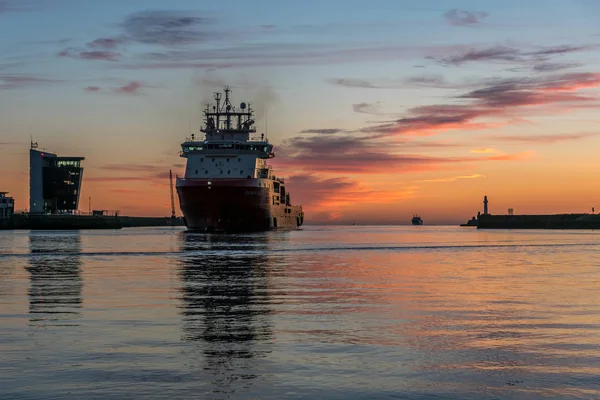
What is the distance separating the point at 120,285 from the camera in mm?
28328

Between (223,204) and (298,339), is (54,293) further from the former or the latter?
(223,204)

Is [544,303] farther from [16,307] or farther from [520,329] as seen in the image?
[16,307]

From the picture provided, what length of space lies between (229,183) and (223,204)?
3.28 meters

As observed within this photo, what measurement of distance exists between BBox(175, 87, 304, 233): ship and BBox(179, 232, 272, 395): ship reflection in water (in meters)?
71.9

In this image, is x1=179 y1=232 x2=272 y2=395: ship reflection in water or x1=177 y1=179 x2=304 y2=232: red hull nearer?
x1=179 y1=232 x2=272 y2=395: ship reflection in water

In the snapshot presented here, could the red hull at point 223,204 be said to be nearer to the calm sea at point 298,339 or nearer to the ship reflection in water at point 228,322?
the ship reflection in water at point 228,322

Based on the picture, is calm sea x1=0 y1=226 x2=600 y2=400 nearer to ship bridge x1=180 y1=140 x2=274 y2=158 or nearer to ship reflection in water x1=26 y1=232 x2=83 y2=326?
ship reflection in water x1=26 y1=232 x2=83 y2=326

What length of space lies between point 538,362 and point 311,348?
412 cm

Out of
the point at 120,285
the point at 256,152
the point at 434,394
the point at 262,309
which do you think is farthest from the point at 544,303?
the point at 256,152

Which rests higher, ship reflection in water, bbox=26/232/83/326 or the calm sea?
ship reflection in water, bbox=26/232/83/326

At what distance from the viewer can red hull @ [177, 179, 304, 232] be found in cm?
10688

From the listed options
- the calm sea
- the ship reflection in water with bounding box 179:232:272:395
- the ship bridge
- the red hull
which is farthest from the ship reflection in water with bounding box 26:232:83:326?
the ship bridge

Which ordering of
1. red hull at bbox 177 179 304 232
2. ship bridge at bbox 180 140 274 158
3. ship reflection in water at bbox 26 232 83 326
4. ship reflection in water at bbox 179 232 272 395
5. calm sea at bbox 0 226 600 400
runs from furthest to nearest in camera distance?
ship bridge at bbox 180 140 274 158, red hull at bbox 177 179 304 232, ship reflection in water at bbox 26 232 83 326, ship reflection in water at bbox 179 232 272 395, calm sea at bbox 0 226 600 400

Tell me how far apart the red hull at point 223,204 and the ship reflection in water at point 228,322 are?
71224 millimetres
